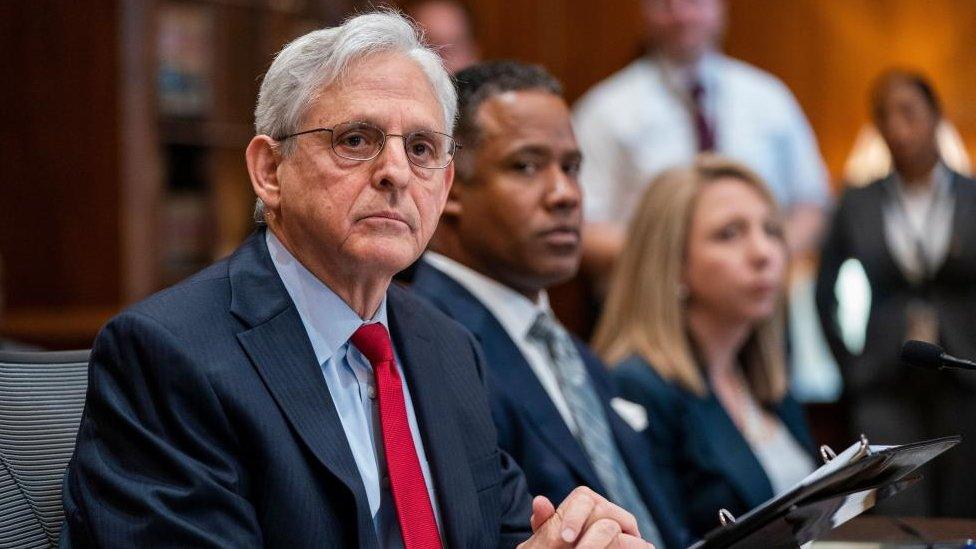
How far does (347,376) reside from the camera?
185cm

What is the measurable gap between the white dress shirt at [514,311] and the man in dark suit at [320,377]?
1.81 ft

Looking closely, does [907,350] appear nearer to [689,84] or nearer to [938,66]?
[689,84]

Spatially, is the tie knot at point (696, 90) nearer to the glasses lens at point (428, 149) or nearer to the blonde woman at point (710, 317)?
the blonde woman at point (710, 317)

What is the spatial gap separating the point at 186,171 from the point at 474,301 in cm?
299

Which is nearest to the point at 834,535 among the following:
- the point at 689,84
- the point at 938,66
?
the point at 689,84

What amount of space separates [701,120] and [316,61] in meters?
3.04

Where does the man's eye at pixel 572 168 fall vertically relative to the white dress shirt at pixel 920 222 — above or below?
above

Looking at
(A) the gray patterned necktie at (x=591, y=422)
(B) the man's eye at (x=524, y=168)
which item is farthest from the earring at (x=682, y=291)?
(B) the man's eye at (x=524, y=168)

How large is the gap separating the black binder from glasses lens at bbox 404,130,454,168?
2.08ft

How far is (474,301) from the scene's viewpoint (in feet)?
8.56

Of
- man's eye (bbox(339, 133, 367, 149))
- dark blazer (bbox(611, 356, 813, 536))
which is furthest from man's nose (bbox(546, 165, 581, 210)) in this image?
man's eye (bbox(339, 133, 367, 149))

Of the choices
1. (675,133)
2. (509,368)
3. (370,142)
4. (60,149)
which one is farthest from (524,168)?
(60,149)

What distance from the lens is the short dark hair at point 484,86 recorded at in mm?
2770

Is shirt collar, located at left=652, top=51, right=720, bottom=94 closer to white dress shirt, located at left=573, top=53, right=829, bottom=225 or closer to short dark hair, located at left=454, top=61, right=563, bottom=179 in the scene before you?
white dress shirt, located at left=573, top=53, right=829, bottom=225
